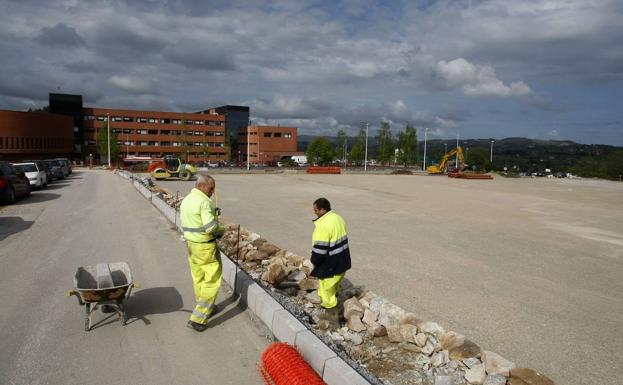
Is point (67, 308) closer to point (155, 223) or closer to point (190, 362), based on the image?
point (190, 362)

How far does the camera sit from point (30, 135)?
59156 mm

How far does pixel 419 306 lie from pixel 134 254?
626 centimetres

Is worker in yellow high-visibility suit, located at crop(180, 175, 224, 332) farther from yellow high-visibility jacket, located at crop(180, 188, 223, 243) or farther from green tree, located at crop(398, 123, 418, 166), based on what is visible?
green tree, located at crop(398, 123, 418, 166)

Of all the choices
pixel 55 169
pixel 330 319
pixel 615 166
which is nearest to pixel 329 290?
pixel 330 319

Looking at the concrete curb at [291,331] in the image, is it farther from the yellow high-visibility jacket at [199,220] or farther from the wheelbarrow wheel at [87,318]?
the wheelbarrow wheel at [87,318]

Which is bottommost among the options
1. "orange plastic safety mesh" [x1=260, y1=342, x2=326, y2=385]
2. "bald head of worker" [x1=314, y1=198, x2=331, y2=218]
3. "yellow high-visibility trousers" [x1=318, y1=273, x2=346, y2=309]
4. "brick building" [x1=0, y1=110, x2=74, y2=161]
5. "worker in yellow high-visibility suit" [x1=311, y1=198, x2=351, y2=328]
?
"orange plastic safety mesh" [x1=260, y1=342, x2=326, y2=385]

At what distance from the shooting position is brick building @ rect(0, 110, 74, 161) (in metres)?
55.4

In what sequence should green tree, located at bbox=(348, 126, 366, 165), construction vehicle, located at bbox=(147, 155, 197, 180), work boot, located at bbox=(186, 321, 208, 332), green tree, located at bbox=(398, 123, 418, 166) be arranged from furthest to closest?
green tree, located at bbox=(348, 126, 366, 165), green tree, located at bbox=(398, 123, 418, 166), construction vehicle, located at bbox=(147, 155, 197, 180), work boot, located at bbox=(186, 321, 208, 332)

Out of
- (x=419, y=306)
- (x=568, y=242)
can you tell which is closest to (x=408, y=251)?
(x=419, y=306)

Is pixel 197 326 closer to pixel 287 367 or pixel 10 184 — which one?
pixel 287 367

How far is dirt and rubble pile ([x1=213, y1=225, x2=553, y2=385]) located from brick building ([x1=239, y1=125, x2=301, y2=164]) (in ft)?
348

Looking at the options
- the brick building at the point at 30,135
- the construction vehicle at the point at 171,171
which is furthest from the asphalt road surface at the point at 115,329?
the brick building at the point at 30,135

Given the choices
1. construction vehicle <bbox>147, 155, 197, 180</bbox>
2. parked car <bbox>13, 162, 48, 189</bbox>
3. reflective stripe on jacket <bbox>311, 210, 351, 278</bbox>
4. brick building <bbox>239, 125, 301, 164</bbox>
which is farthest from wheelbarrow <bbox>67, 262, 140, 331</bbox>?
brick building <bbox>239, 125, 301, 164</bbox>

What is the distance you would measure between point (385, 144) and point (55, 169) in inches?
2638
